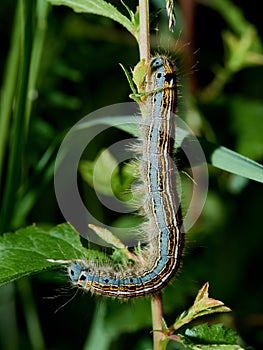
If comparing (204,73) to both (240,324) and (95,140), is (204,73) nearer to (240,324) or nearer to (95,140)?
(95,140)

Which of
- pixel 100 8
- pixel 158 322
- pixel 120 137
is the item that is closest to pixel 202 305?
pixel 158 322

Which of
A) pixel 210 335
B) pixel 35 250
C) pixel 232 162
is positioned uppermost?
pixel 232 162

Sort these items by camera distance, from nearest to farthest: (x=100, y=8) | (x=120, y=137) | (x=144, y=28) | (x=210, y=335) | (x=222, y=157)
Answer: (x=144, y=28), (x=210, y=335), (x=100, y=8), (x=222, y=157), (x=120, y=137)

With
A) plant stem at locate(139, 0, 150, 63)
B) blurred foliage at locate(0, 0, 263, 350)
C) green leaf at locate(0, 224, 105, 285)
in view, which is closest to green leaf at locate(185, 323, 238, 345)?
green leaf at locate(0, 224, 105, 285)

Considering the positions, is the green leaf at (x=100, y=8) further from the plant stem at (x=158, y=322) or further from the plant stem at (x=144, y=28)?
the plant stem at (x=158, y=322)

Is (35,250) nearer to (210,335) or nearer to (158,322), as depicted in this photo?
(158,322)

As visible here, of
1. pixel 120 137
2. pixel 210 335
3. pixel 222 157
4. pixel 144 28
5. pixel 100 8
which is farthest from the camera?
pixel 120 137

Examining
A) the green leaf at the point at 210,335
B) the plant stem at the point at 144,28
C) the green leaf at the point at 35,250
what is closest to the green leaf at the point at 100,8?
the plant stem at the point at 144,28

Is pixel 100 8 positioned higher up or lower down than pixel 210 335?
higher up
